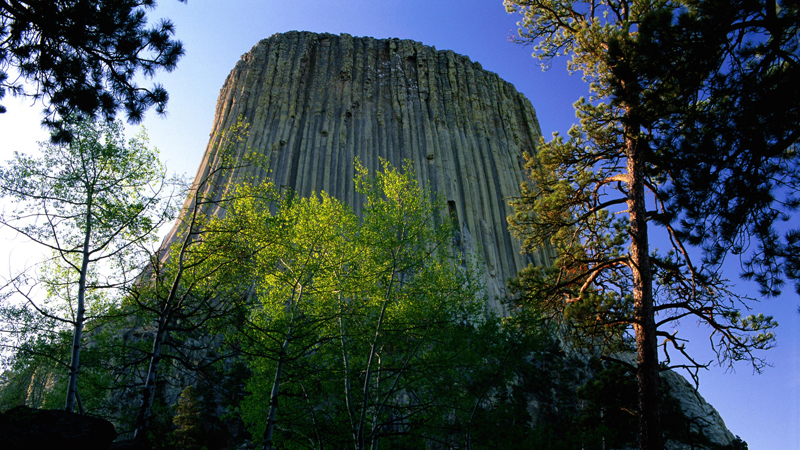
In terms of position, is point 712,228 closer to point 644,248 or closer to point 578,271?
point 644,248

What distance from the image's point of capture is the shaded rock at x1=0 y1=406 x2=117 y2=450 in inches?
220

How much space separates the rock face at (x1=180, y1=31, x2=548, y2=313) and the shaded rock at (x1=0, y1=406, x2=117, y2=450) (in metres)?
25.6

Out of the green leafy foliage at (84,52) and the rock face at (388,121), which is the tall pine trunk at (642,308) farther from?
the rock face at (388,121)

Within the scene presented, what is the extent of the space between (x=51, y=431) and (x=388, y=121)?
3365 cm

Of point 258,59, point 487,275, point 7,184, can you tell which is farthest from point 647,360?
point 258,59

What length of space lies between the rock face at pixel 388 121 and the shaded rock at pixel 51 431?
25.6 m

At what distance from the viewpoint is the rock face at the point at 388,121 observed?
33.3 metres

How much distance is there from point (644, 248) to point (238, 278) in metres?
7.47

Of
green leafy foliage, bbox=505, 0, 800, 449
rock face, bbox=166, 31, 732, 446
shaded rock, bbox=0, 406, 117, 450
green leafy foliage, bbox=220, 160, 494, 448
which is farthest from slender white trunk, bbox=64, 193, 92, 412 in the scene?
rock face, bbox=166, 31, 732, 446

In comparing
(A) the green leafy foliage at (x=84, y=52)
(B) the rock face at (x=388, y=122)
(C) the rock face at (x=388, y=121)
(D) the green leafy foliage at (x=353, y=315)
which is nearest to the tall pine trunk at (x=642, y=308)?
(D) the green leafy foliage at (x=353, y=315)

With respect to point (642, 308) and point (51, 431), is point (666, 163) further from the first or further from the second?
point (51, 431)

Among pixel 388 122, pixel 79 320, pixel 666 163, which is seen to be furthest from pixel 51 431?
pixel 388 122

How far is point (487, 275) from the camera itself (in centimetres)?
3045

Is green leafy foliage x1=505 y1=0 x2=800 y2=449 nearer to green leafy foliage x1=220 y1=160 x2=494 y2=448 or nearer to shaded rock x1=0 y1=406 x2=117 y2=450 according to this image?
green leafy foliage x1=220 y1=160 x2=494 y2=448
